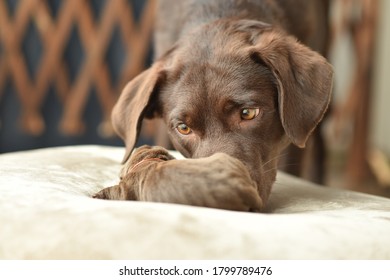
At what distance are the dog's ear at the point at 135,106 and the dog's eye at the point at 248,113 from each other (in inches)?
11.2

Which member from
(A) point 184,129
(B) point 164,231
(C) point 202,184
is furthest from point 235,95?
(B) point 164,231

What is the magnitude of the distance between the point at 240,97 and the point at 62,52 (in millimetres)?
2364

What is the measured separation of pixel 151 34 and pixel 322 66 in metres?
2.25

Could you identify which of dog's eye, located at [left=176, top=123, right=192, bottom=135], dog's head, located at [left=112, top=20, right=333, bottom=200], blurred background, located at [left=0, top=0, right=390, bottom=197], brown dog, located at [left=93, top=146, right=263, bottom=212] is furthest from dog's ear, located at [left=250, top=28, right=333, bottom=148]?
blurred background, located at [left=0, top=0, right=390, bottom=197]

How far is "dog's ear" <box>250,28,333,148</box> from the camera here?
1.54m

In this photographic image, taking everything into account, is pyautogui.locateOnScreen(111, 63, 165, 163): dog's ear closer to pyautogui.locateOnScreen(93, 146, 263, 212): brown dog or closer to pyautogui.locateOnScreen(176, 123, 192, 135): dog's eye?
pyautogui.locateOnScreen(176, 123, 192, 135): dog's eye

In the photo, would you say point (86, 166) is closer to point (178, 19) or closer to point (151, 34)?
point (178, 19)

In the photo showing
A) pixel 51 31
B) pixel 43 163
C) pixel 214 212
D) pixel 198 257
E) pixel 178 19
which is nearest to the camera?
pixel 198 257

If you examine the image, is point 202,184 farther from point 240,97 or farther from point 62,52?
point 62,52

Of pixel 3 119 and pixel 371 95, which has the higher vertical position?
pixel 371 95

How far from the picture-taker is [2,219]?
1102 mm

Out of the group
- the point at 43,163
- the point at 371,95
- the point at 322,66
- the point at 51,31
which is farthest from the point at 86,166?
the point at 371,95

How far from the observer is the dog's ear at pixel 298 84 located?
1.54 meters

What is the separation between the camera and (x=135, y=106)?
5.56ft
